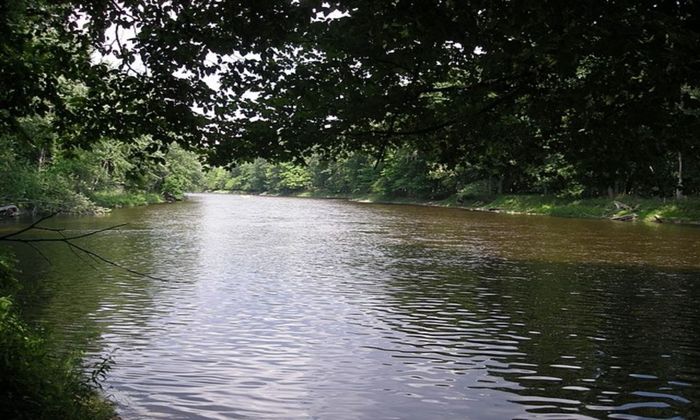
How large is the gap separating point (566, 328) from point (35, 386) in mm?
10723

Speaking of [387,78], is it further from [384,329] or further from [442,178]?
[442,178]

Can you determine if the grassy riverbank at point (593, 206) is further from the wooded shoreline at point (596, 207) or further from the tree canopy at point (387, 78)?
the tree canopy at point (387, 78)

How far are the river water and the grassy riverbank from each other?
56.7 ft

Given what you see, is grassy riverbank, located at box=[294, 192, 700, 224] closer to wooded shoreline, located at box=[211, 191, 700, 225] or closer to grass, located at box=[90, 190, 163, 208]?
wooded shoreline, located at box=[211, 191, 700, 225]

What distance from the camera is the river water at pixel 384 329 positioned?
8.91 meters

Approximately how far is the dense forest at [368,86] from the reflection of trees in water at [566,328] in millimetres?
3313

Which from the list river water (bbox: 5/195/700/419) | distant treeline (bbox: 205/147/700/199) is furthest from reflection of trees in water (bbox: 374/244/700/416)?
distant treeline (bbox: 205/147/700/199)

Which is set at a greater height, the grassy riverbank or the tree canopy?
the tree canopy

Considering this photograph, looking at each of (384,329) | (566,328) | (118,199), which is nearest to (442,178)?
(118,199)

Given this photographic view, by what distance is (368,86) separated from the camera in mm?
7680

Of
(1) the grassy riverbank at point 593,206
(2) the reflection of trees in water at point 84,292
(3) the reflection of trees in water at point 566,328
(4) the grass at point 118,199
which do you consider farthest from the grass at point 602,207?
(4) the grass at point 118,199

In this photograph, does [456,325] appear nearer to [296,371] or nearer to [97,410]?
[296,371]

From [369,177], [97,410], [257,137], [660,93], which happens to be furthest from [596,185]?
[369,177]

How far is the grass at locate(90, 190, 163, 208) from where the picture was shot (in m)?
51.3
